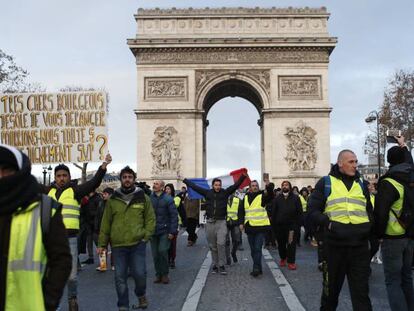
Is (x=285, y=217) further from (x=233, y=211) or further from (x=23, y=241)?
(x=23, y=241)

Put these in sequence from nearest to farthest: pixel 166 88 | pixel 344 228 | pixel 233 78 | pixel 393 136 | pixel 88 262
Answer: pixel 344 228 < pixel 393 136 < pixel 88 262 < pixel 166 88 < pixel 233 78

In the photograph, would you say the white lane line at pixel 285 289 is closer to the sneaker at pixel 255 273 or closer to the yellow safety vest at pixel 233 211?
the sneaker at pixel 255 273

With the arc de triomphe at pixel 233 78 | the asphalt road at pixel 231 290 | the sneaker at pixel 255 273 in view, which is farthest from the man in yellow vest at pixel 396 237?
the arc de triomphe at pixel 233 78

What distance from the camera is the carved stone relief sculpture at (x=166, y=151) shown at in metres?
33.7

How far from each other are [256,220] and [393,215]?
476 centimetres

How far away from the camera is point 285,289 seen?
847 centimetres

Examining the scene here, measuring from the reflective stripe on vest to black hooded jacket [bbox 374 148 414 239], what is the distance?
3766mm

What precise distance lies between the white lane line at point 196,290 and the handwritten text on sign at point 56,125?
2452mm

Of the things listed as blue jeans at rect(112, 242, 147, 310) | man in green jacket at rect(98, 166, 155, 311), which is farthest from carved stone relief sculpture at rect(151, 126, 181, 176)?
blue jeans at rect(112, 242, 147, 310)

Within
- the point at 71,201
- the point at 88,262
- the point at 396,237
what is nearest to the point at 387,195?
the point at 396,237

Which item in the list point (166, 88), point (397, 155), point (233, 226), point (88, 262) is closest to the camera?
point (397, 155)

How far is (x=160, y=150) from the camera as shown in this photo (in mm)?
33844

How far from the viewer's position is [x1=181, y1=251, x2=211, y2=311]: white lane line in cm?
722

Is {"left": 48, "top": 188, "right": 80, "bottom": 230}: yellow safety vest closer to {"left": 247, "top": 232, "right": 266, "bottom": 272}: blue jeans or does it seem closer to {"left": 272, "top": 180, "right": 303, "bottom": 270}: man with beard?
{"left": 247, "top": 232, "right": 266, "bottom": 272}: blue jeans
